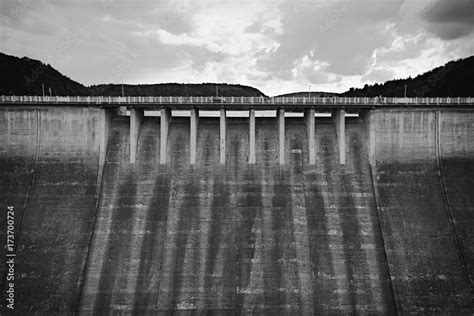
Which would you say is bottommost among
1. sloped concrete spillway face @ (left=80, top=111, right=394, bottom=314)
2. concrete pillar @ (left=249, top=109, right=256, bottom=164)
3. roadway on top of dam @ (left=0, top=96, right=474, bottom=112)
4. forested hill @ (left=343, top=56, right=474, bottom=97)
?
sloped concrete spillway face @ (left=80, top=111, right=394, bottom=314)

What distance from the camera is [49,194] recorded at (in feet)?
105

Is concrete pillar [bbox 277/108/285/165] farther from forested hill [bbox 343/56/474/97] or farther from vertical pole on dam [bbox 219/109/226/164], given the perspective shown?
forested hill [bbox 343/56/474/97]

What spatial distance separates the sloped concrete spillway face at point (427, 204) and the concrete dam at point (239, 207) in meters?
0.09

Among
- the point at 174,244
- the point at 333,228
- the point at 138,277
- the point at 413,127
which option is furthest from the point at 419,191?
the point at 138,277

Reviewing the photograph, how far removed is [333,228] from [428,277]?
658cm

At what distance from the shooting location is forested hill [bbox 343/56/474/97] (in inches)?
2187

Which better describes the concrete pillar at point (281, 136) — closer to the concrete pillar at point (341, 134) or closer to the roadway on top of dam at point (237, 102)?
the roadway on top of dam at point (237, 102)

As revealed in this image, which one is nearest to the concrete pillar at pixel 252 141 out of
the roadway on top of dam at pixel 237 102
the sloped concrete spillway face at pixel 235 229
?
the sloped concrete spillway face at pixel 235 229

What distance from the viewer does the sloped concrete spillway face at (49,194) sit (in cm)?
2877

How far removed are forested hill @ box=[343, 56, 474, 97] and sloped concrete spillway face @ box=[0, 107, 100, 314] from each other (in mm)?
42402

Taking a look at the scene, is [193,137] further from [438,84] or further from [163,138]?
[438,84]

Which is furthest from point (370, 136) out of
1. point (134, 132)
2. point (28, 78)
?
point (28, 78)

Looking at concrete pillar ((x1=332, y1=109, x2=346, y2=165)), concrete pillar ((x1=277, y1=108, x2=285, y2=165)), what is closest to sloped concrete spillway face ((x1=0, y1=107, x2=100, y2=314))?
concrete pillar ((x1=277, y1=108, x2=285, y2=165))

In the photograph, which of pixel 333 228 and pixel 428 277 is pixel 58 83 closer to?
pixel 333 228
